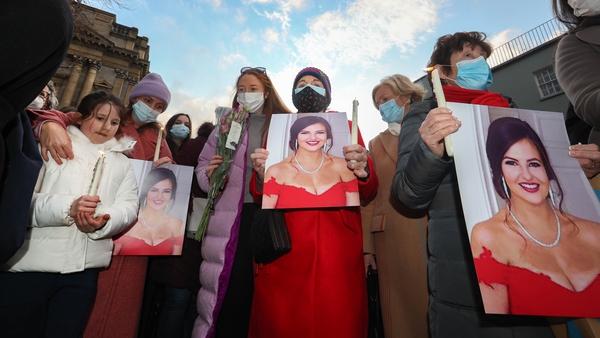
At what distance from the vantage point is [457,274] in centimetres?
124

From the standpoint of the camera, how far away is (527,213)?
104 cm

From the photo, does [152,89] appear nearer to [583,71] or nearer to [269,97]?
[269,97]

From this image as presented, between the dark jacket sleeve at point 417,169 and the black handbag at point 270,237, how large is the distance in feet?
2.41

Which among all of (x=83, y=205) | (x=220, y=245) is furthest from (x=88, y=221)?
(x=220, y=245)

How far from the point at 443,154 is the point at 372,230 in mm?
1394

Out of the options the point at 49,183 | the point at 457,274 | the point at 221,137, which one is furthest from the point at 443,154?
the point at 49,183

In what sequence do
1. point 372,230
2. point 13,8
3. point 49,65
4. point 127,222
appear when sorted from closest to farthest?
point 13,8, point 49,65, point 127,222, point 372,230

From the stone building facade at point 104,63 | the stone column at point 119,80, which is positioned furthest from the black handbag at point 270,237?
the stone column at point 119,80

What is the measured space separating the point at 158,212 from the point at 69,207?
0.66 m

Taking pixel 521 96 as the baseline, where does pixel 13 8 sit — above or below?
below

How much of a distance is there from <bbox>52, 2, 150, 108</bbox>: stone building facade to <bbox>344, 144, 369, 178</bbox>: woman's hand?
27140mm

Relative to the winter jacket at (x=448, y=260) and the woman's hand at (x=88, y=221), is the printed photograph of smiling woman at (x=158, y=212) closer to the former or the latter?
the woman's hand at (x=88, y=221)

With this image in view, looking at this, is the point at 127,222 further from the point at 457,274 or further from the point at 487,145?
the point at 487,145

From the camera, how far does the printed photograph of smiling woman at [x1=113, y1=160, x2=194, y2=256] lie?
2174 mm
